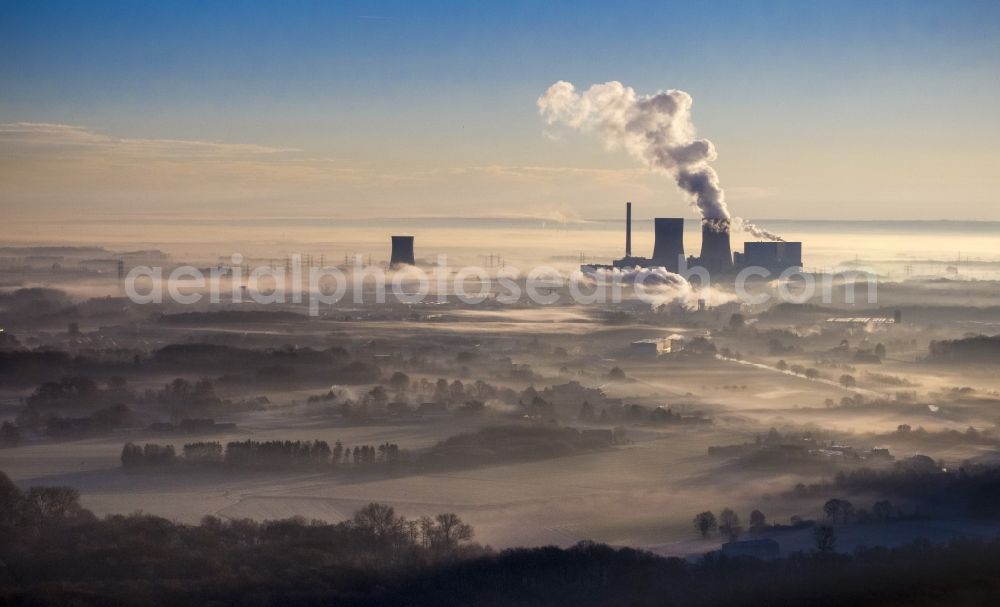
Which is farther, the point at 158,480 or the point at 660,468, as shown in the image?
the point at 660,468

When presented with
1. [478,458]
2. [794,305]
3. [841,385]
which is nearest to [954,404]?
[841,385]

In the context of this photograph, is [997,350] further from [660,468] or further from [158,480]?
[158,480]

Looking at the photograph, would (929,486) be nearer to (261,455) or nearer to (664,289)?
(261,455)

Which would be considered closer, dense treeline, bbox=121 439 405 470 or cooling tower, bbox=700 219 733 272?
dense treeline, bbox=121 439 405 470

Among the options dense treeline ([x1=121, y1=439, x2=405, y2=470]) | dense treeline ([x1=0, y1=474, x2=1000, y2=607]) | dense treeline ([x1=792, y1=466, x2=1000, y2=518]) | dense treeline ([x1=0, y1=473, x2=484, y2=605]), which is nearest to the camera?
dense treeline ([x1=0, y1=474, x2=1000, y2=607])

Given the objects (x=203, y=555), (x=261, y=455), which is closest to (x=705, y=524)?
(x=203, y=555)

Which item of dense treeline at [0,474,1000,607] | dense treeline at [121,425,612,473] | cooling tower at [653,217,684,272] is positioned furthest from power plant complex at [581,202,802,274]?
dense treeline at [0,474,1000,607]

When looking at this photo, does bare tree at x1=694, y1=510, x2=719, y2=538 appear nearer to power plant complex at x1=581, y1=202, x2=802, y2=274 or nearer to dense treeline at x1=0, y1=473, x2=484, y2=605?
dense treeline at x1=0, y1=473, x2=484, y2=605

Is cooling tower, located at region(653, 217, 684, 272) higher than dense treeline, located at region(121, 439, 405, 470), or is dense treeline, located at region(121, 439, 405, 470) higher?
cooling tower, located at region(653, 217, 684, 272)
